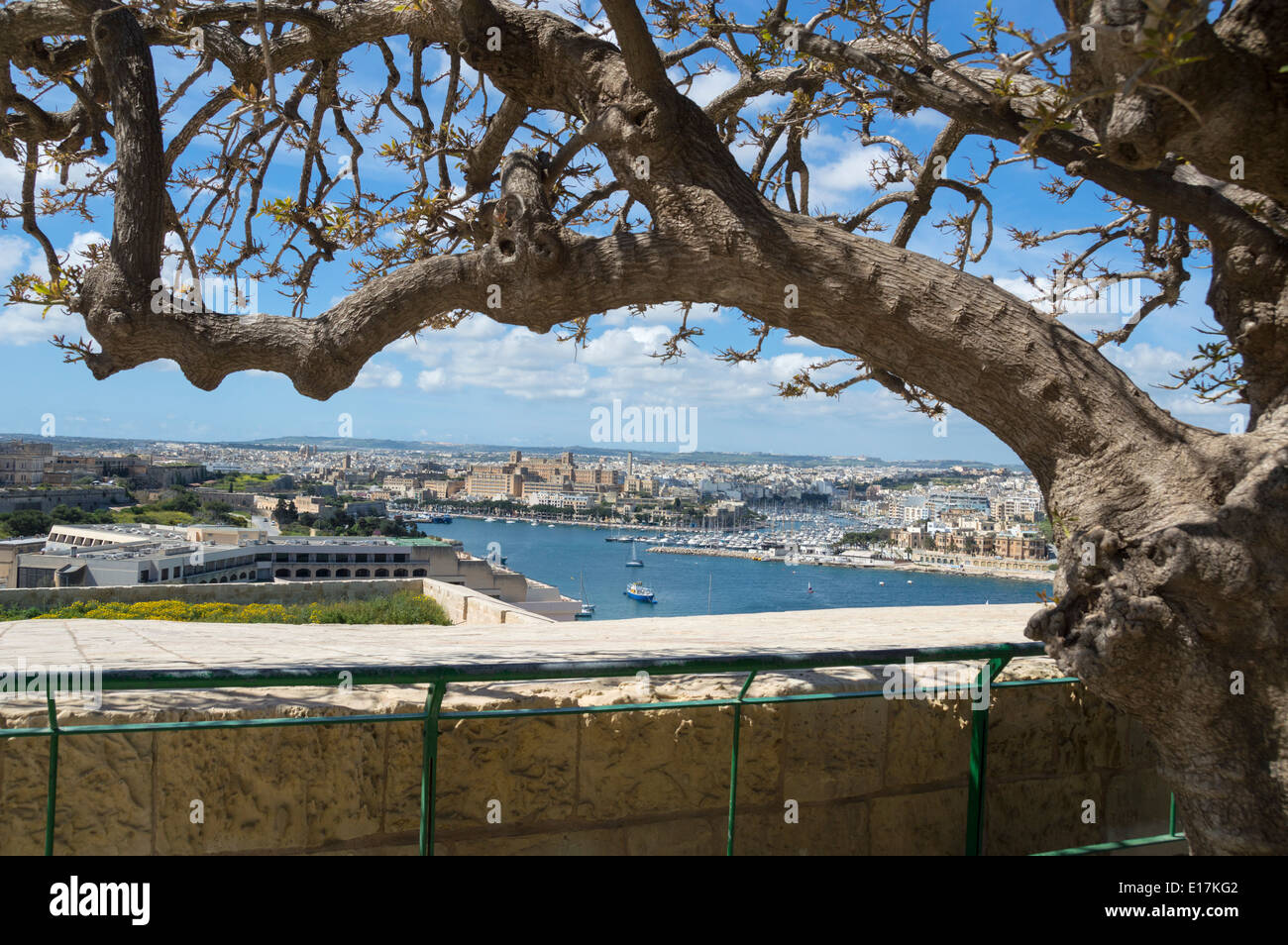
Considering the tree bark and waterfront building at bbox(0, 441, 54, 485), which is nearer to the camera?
the tree bark

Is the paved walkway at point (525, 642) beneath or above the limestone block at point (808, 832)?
above

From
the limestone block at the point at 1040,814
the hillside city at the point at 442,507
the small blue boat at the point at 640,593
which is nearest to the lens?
the limestone block at the point at 1040,814

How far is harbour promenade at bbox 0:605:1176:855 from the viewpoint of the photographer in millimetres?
2160

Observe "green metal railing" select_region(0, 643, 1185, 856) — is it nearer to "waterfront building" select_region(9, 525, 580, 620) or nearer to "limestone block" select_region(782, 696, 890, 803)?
"limestone block" select_region(782, 696, 890, 803)

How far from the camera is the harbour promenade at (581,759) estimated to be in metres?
2.16

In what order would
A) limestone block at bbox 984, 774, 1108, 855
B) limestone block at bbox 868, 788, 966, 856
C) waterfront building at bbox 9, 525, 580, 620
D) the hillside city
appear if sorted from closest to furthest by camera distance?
limestone block at bbox 868, 788, 966, 856 → limestone block at bbox 984, 774, 1108, 855 → waterfront building at bbox 9, 525, 580, 620 → the hillside city

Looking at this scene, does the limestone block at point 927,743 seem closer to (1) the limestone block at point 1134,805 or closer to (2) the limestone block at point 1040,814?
(2) the limestone block at point 1040,814

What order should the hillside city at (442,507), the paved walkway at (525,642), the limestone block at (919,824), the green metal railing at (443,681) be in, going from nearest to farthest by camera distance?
the green metal railing at (443,681), the paved walkway at (525,642), the limestone block at (919,824), the hillside city at (442,507)

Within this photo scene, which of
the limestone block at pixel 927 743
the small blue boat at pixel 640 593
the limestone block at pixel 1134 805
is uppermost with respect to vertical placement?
the limestone block at pixel 927 743

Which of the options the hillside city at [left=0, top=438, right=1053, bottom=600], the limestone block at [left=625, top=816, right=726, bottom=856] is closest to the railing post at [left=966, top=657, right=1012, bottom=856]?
the limestone block at [left=625, top=816, right=726, bottom=856]

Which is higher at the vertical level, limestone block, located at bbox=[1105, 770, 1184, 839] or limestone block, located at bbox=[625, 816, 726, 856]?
limestone block, located at bbox=[625, 816, 726, 856]

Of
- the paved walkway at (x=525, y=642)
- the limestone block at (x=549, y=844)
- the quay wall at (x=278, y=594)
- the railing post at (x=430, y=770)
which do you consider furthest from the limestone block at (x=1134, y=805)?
the quay wall at (x=278, y=594)

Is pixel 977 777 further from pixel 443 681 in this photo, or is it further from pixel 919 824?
pixel 443 681
